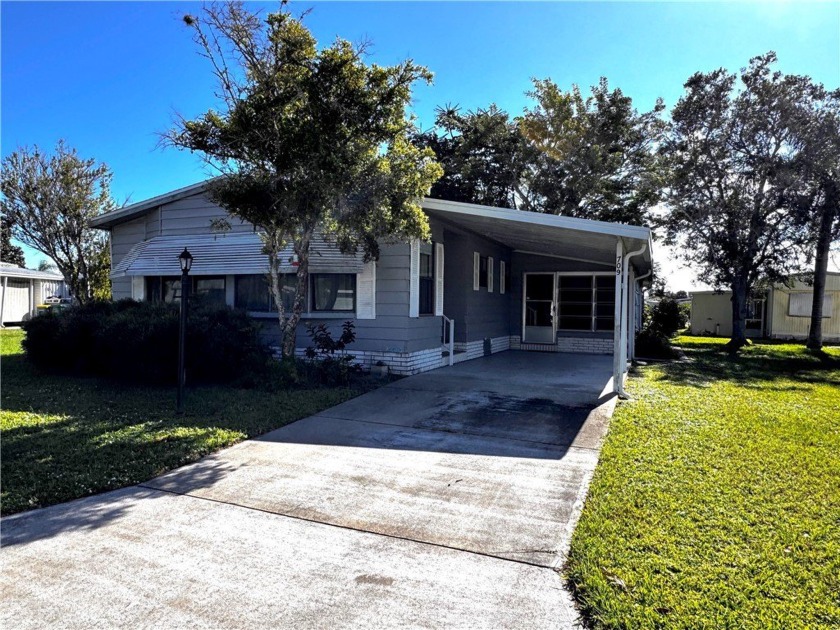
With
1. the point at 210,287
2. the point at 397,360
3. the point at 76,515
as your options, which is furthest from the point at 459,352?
the point at 76,515

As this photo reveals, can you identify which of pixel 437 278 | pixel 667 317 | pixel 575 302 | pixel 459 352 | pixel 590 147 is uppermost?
pixel 590 147

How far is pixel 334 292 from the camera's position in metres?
10.4

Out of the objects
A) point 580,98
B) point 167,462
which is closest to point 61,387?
point 167,462

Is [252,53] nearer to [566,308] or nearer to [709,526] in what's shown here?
[709,526]

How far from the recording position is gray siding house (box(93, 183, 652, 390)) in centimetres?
971

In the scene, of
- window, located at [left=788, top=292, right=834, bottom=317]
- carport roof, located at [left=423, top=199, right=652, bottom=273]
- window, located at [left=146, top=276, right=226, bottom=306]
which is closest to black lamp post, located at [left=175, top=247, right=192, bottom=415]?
carport roof, located at [left=423, top=199, right=652, bottom=273]

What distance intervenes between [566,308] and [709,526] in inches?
486

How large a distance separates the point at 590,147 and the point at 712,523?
17979 millimetres

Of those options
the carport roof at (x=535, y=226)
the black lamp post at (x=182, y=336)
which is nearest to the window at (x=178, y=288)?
the black lamp post at (x=182, y=336)

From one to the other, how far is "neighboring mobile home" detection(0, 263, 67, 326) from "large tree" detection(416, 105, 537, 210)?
58.6 feet

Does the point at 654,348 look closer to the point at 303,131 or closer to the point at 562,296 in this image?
the point at 562,296

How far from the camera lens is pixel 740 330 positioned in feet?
61.1

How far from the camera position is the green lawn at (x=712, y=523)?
2.63 metres

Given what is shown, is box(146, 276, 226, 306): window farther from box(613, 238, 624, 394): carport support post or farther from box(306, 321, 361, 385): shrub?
box(613, 238, 624, 394): carport support post
